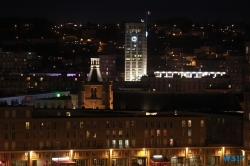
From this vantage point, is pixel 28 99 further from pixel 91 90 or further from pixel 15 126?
pixel 15 126

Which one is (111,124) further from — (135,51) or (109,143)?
(135,51)

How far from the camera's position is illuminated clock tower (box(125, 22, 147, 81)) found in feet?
516

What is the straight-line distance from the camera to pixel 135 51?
523 ft

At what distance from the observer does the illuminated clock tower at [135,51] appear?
516 feet

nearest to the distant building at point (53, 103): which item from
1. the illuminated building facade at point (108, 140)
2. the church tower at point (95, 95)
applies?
the church tower at point (95, 95)

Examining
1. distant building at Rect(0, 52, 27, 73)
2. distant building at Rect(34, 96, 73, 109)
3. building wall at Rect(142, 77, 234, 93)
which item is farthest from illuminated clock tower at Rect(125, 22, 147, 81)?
distant building at Rect(34, 96, 73, 109)

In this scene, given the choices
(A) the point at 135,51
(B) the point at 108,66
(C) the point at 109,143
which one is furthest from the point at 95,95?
(B) the point at 108,66

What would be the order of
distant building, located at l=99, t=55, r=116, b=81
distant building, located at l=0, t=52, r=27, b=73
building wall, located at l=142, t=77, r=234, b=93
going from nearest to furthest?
building wall, located at l=142, t=77, r=234, b=93 → distant building, located at l=99, t=55, r=116, b=81 → distant building, located at l=0, t=52, r=27, b=73

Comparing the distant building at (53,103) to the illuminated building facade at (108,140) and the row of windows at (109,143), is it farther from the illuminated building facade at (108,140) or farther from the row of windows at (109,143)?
the row of windows at (109,143)

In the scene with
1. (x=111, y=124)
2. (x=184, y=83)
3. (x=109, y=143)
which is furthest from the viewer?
(x=184, y=83)

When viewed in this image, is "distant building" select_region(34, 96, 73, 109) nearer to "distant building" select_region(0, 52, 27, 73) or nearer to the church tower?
the church tower

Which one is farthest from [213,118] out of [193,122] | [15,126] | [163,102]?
[15,126]

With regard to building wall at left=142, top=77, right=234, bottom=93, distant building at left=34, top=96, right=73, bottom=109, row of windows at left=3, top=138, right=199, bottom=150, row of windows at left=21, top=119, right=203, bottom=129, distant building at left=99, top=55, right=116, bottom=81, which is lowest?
row of windows at left=3, top=138, right=199, bottom=150

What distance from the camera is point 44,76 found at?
14675 centimetres
